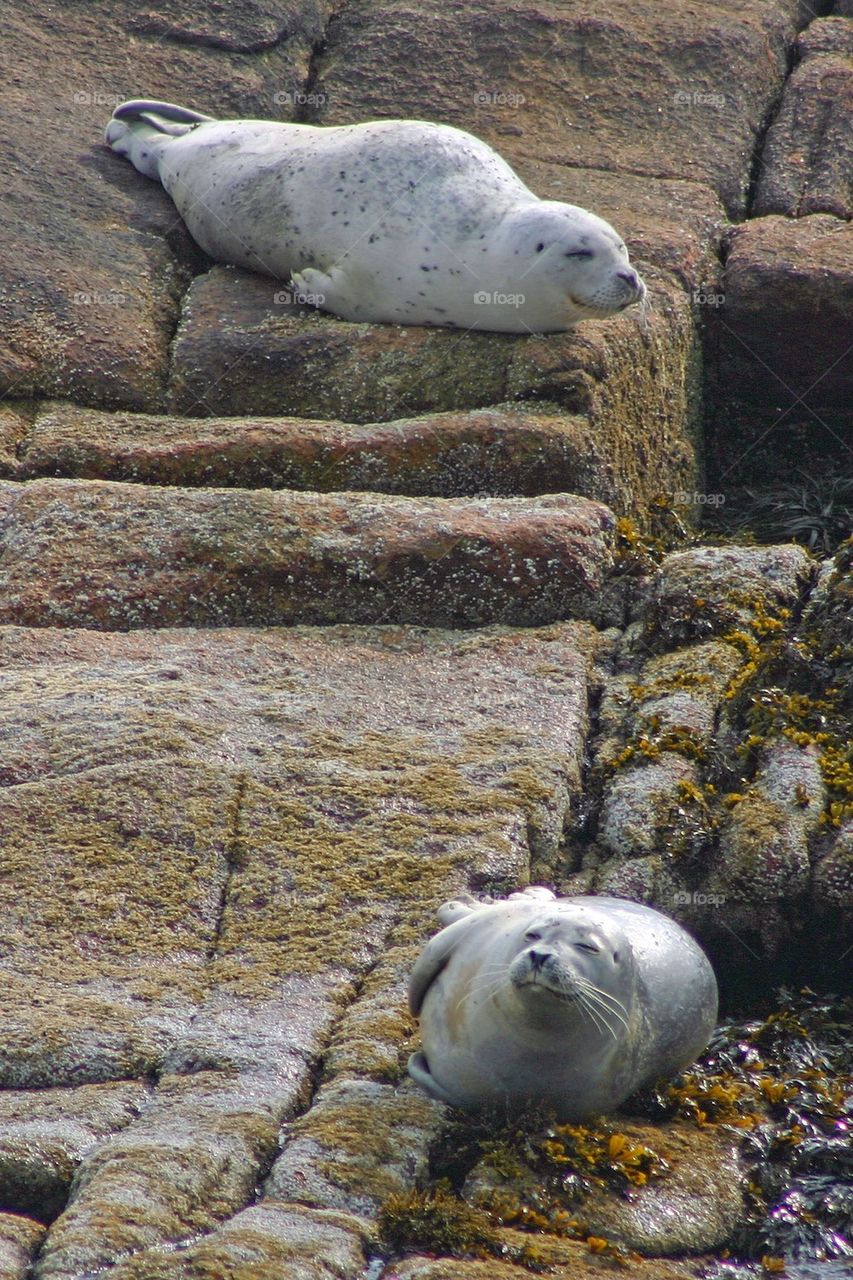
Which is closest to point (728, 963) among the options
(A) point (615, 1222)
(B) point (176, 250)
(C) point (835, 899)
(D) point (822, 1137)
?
(C) point (835, 899)

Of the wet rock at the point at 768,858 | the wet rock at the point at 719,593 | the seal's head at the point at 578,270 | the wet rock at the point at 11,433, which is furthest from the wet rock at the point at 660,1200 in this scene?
the seal's head at the point at 578,270

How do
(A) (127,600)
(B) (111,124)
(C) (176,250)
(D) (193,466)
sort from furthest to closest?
1. (B) (111,124)
2. (C) (176,250)
3. (D) (193,466)
4. (A) (127,600)

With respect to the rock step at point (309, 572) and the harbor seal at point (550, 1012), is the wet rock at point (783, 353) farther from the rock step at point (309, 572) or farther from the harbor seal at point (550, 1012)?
the harbor seal at point (550, 1012)

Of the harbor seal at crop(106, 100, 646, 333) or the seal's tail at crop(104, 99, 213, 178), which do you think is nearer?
the harbor seal at crop(106, 100, 646, 333)

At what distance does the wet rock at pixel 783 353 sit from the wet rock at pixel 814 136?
448 mm

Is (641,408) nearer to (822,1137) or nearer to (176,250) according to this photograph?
(176,250)

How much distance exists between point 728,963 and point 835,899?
373 mm

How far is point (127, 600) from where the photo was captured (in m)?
5.65

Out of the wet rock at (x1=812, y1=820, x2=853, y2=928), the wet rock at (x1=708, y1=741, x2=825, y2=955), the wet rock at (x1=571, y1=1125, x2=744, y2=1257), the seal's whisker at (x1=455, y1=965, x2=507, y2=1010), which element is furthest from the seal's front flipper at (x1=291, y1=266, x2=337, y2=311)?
the wet rock at (x1=571, y1=1125, x2=744, y2=1257)

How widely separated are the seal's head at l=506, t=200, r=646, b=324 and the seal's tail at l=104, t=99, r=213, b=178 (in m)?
2.56

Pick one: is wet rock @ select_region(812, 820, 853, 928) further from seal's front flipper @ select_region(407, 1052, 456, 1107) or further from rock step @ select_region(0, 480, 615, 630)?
rock step @ select_region(0, 480, 615, 630)

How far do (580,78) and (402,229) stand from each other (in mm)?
3100

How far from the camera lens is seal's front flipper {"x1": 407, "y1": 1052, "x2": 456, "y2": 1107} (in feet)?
11.7

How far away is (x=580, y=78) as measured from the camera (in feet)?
31.8
